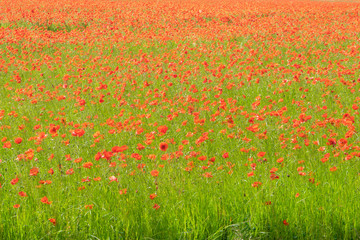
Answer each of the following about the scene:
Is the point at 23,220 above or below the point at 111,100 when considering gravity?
above

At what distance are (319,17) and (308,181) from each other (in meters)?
13.8

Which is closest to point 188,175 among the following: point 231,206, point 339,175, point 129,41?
point 231,206

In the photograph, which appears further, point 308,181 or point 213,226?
point 308,181

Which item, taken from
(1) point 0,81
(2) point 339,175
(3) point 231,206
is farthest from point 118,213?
(1) point 0,81

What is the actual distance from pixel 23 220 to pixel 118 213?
64cm

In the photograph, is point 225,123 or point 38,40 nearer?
point 225,123

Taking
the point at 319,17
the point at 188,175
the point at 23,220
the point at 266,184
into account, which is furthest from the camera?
the point at 319,17

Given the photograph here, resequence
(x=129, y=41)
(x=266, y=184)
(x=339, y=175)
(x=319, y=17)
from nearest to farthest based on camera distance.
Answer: (x=266, y=184) < (x=339, y=175) < (x=129, y=41) < (x=319, y=17)

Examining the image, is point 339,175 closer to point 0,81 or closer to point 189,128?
point 189,128

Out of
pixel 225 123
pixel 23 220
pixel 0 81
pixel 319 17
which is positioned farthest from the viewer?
pixel 319 17

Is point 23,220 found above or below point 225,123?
above

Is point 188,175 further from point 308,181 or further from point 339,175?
point 339,175

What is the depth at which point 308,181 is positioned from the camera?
325cm

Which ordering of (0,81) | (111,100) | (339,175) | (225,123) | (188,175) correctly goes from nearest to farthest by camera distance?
1. (339,175)
2. (188,175)
3. (225,123)
4. (111,100)
5. (0,81)
